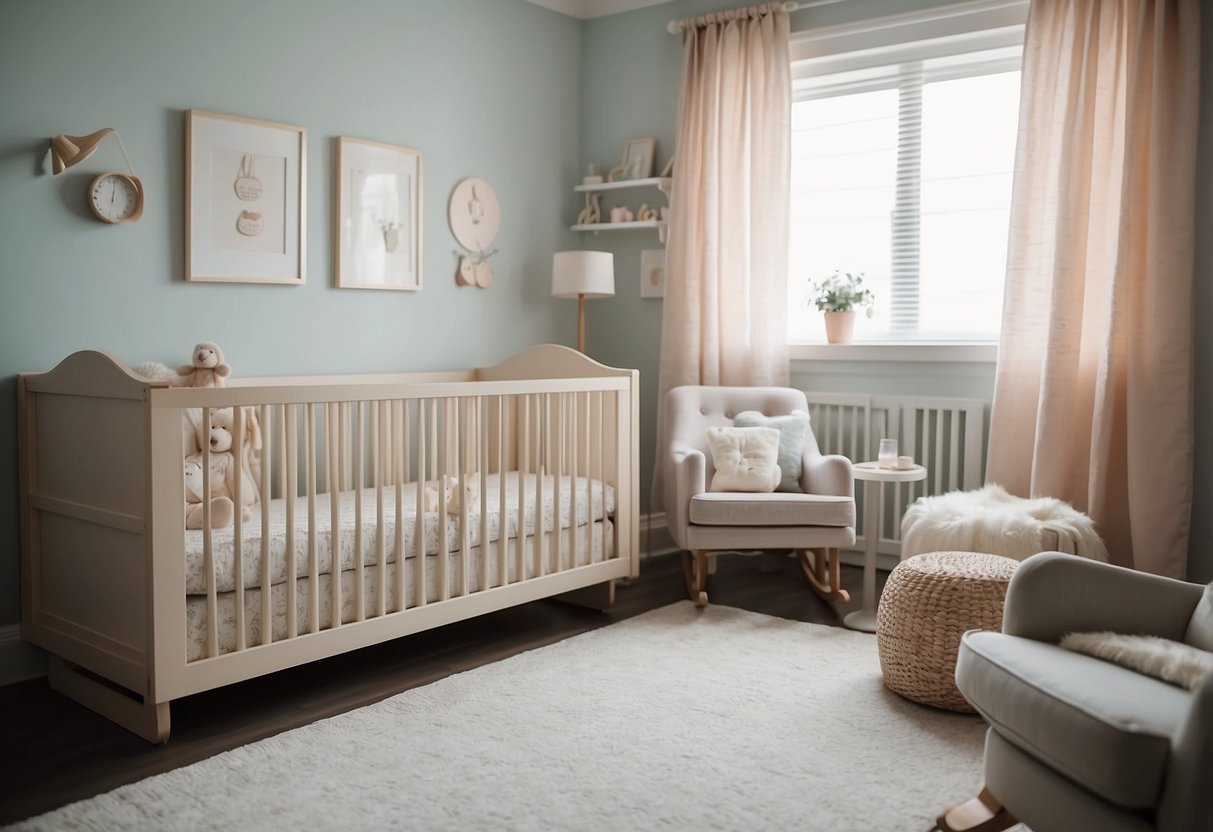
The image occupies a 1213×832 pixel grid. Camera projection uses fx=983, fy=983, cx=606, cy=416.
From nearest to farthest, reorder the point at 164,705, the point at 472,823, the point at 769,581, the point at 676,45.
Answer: the point at 472,823
the point at 164,705
the point at 769,581
the point at 676,45

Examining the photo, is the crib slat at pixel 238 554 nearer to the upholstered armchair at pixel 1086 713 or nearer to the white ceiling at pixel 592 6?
the upholstered armchair at pixel 1086 713

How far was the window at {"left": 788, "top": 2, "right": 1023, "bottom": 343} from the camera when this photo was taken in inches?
151

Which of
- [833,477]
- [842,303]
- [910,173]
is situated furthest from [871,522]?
[910,173]

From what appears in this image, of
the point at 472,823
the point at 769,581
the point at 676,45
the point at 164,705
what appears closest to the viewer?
the point at 472,823

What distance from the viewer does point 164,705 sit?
2291 millimetres

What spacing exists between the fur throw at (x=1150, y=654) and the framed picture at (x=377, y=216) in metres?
2.73

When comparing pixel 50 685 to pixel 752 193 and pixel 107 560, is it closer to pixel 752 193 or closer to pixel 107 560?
pixel 107 560

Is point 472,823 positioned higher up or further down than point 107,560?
further down

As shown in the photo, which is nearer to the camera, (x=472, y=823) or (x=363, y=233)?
(x=472, y=823)

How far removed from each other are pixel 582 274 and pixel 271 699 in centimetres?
220

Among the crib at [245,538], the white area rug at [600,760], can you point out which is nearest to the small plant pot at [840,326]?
the crib at [245,538]

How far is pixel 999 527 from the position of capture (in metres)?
3.02

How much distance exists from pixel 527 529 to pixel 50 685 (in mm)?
1423

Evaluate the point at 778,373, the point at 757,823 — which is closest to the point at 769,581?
the point at 778,373
